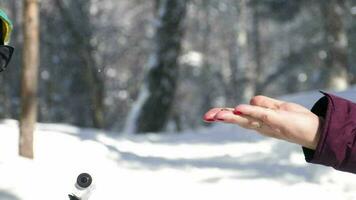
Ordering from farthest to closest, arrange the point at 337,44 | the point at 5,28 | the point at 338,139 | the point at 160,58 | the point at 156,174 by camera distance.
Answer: the point at 337,44 → the point at 160,58 → the point at 156,174 → the point at 5,28 → the point at 338,139

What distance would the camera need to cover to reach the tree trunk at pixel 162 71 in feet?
47.3

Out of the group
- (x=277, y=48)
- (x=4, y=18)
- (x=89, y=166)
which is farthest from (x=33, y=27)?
(x=277, y=48)

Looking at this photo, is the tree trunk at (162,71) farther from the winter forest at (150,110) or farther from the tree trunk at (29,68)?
the tree trunk at (29,68)

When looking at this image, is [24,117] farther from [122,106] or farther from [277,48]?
[277,48]

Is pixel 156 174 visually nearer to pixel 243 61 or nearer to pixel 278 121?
pixel 278 121

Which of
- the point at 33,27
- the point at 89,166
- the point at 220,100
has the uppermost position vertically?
the point at 33,27

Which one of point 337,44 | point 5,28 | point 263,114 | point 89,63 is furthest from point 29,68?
point 337,44

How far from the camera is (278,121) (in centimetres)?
155

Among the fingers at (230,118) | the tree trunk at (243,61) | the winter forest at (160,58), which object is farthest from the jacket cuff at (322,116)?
the tree trunk at (243,61)

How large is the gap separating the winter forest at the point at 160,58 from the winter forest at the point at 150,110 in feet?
0.15

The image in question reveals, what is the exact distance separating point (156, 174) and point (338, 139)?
4842 mm

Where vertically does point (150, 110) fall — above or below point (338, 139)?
below

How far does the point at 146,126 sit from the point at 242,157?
21.0 feet

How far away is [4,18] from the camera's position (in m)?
2.59
